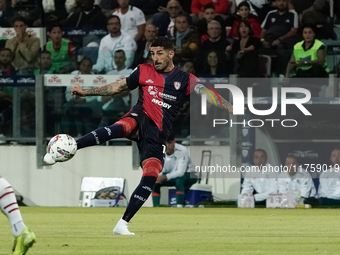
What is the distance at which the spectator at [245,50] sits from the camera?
15344 millimetres

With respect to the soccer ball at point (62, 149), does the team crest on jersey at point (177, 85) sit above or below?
above

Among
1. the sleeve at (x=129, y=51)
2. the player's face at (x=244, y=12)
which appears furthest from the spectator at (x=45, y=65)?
the player's face at (x=244, y=12)

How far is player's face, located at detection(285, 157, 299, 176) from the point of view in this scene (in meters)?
14.8

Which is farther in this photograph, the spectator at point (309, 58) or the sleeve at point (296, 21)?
the sleeve at point (296, 21)

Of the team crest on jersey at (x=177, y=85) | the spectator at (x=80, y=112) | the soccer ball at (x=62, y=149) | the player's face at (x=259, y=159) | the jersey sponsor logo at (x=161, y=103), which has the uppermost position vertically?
the team crest on jersey at (x=177, y=85)

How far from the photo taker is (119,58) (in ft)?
51.7

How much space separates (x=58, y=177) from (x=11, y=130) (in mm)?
1475

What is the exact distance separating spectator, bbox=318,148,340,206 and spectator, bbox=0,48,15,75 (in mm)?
7176

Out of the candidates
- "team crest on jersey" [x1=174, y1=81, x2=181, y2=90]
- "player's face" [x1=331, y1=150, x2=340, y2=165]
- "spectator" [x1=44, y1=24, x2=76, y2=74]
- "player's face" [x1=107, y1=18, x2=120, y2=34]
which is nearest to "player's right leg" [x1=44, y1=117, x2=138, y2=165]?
"team crest on jersey" [x1=174, y1=81, x2=181, y2=90]

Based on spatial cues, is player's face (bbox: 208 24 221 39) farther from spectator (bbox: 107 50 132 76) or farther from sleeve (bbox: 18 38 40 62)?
sleeve (bbox: 18 38 40 62)

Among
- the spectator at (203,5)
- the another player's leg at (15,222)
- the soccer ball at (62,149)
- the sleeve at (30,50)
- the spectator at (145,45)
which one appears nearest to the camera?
the another player's leg at (15,222)

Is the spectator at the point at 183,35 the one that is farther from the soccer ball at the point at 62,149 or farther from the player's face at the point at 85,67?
the soccer ball at the point at 62,149

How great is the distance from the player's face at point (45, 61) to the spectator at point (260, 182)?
5047 mm

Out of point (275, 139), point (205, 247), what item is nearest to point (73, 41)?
point (275, 139)
